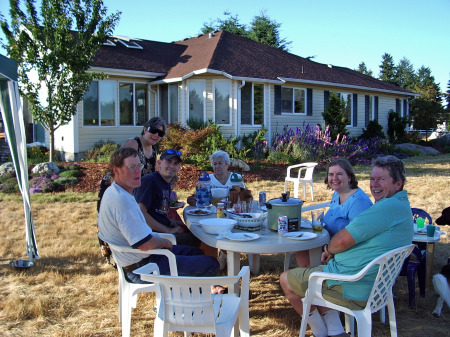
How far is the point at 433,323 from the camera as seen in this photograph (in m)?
3.46

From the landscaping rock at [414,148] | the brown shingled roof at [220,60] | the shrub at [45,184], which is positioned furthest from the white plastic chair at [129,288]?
the landscaping rock at [414,148]

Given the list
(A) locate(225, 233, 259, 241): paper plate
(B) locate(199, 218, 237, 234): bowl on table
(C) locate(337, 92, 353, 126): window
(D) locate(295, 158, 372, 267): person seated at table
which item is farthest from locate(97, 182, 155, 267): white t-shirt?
(C) locate(337, 92, 353, 126): window

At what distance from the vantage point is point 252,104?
49.6 ft

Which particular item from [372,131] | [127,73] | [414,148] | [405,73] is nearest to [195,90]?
[127,73]

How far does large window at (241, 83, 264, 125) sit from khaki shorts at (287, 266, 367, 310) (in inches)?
484

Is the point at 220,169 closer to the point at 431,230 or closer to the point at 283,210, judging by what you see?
the point at 283,210

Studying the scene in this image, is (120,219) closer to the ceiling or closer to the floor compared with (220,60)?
closer to the floor

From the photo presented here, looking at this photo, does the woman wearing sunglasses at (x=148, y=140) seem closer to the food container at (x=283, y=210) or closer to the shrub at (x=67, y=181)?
the food container at (x=283, y=210)

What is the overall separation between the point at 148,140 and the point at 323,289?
109 inches

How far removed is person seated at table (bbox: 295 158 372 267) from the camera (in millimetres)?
3331

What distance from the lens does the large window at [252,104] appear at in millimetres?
15000

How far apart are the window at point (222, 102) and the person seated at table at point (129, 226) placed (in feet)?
38.3

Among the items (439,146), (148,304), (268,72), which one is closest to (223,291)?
(148,304)

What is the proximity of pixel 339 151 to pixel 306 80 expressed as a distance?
137 inches
